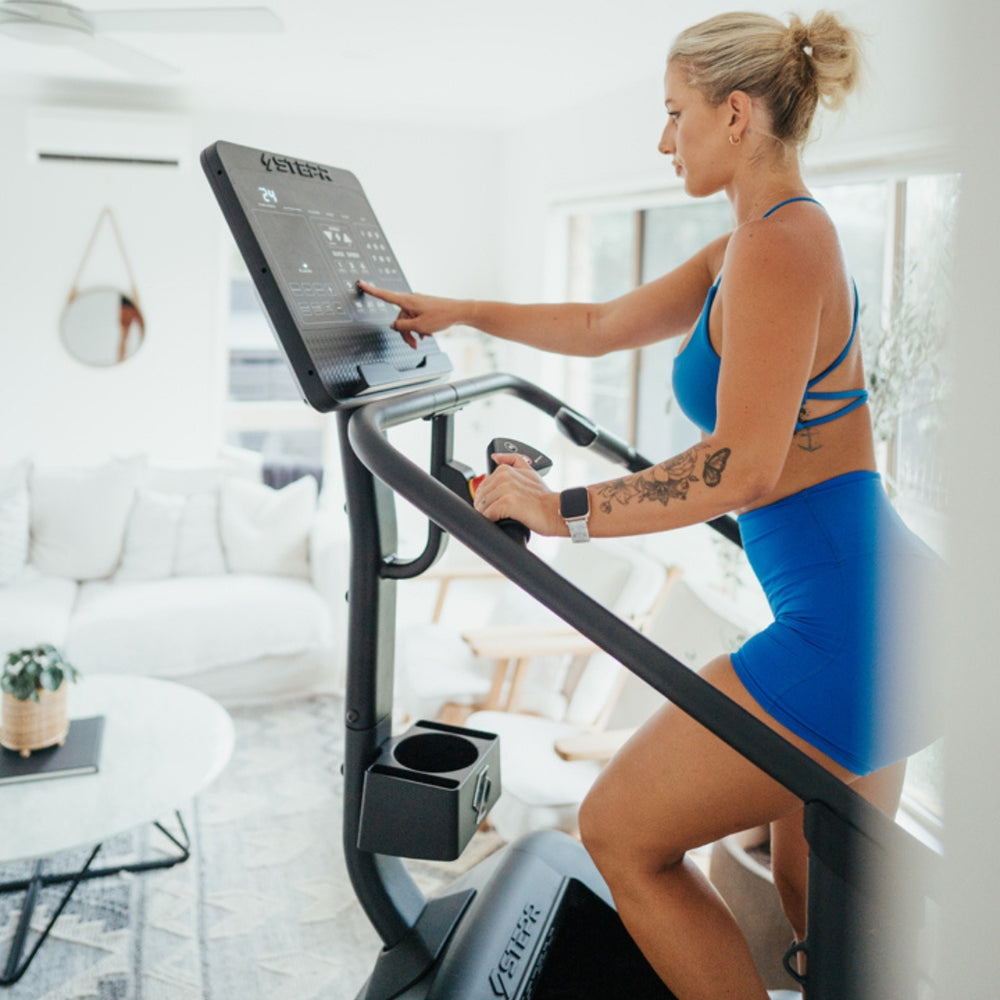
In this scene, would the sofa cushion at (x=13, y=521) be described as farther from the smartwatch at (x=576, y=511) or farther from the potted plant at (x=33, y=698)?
the smartwatch at (x=576, y=511)

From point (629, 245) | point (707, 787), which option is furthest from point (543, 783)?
point (629, 245)

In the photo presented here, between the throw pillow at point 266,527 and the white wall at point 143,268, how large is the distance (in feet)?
4.04

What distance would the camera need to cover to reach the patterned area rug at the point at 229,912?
2.15m

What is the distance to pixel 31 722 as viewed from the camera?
2410 mm

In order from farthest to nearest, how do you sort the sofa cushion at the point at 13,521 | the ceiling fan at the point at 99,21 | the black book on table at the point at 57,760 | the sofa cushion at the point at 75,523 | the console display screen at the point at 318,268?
the sofa cushion at the point at 75,523 < the sofa cushion at the point at 13,521 < the ceiling fan at the point at 99,21 < the black book on table at the point at 57,760 < the console display screen at the point at 318,268

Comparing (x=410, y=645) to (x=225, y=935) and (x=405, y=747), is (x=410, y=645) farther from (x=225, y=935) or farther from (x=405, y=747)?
(x=405, y=747)

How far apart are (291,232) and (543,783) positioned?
62.1 inches

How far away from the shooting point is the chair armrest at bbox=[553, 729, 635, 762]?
2.36 metres

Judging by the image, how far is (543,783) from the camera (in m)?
2.39

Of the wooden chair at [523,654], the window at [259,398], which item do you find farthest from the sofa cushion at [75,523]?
the wooden chair at [523,654]

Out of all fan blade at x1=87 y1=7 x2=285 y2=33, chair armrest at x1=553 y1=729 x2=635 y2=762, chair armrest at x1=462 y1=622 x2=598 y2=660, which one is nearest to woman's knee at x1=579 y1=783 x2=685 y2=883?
chair armrest at x1=553 y1=729 x2=635 y2=762

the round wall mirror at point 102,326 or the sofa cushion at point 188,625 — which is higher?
the round wall mirror at point 102,326

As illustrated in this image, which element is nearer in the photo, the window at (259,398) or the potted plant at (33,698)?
the potted plant at (33,698)

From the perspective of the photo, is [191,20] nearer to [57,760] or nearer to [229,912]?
[57,760]
